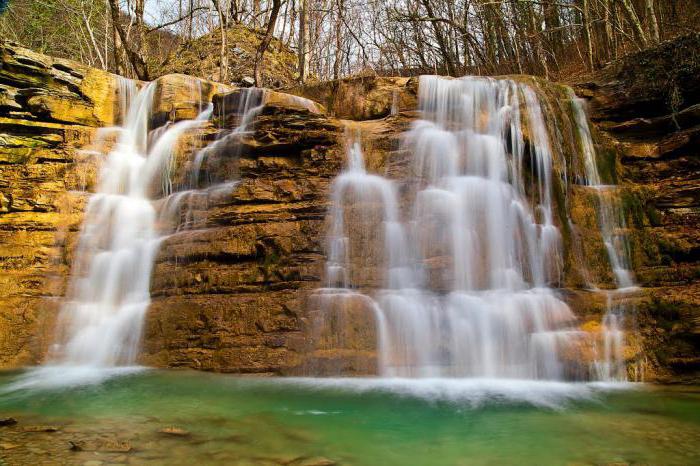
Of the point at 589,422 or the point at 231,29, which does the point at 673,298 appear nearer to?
the point at 589,422

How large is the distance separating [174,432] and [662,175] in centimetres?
931

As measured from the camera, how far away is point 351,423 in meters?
4.57

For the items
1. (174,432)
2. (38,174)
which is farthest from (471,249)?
(38,174)

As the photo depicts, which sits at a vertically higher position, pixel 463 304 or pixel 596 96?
pixel 596 96

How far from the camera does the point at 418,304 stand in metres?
7.05

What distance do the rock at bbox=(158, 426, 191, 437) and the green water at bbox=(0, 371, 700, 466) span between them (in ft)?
0.13

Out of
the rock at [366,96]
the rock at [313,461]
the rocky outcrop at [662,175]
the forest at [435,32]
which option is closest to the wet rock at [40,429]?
the rock at [313,461]

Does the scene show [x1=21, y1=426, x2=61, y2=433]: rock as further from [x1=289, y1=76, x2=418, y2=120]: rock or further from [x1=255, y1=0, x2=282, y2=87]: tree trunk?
[x1=255, y1=0, x2=282, y2=87]: tree trunk

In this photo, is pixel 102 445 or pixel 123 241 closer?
pixel 102 445

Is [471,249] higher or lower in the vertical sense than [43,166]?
lower

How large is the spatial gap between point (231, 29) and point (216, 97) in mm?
12838

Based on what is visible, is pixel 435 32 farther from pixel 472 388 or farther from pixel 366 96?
pixel 472 388

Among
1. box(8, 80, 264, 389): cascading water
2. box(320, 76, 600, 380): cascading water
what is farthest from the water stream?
box(8, 80, 264, 389): cascading water

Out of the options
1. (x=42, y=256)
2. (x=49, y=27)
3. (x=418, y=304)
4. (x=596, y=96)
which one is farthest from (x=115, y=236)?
(x=49, y=27)
